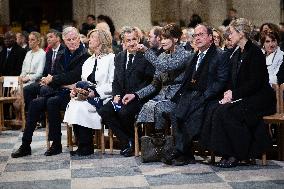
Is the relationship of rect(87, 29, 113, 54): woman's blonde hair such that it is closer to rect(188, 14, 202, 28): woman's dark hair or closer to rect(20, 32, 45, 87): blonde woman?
rect(20, 32, 45, 87): blonde woman

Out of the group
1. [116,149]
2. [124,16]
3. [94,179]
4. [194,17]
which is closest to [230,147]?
[94,179]

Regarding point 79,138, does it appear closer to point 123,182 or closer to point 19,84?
point 123,182

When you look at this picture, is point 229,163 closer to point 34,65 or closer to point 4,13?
point 34,65

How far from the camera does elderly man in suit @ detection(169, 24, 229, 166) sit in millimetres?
7891

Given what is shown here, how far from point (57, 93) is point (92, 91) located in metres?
0.62

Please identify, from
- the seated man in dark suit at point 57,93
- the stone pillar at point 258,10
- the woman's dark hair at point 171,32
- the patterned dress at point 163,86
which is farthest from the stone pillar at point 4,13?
the woman's dark hair at point 171,32

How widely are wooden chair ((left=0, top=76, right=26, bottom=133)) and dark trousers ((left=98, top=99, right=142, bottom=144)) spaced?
290 centimetres

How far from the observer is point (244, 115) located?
302 inches

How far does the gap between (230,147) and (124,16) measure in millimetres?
11778

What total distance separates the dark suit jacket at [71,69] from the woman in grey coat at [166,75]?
103cm

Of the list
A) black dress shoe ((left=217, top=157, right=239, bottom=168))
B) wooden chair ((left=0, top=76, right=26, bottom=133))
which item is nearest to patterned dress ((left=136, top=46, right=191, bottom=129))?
black dress shoe ((left=217, top=157, right=239, bottom=168))

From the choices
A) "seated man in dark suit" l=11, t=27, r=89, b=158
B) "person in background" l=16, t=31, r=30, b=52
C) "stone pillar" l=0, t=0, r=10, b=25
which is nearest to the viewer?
"seated man in dark suit" l=11, t=27, r=89, b=158

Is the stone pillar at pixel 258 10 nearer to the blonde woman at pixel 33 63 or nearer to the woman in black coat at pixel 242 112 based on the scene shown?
the blonde woman at pixel 33 63

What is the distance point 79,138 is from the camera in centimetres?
886
